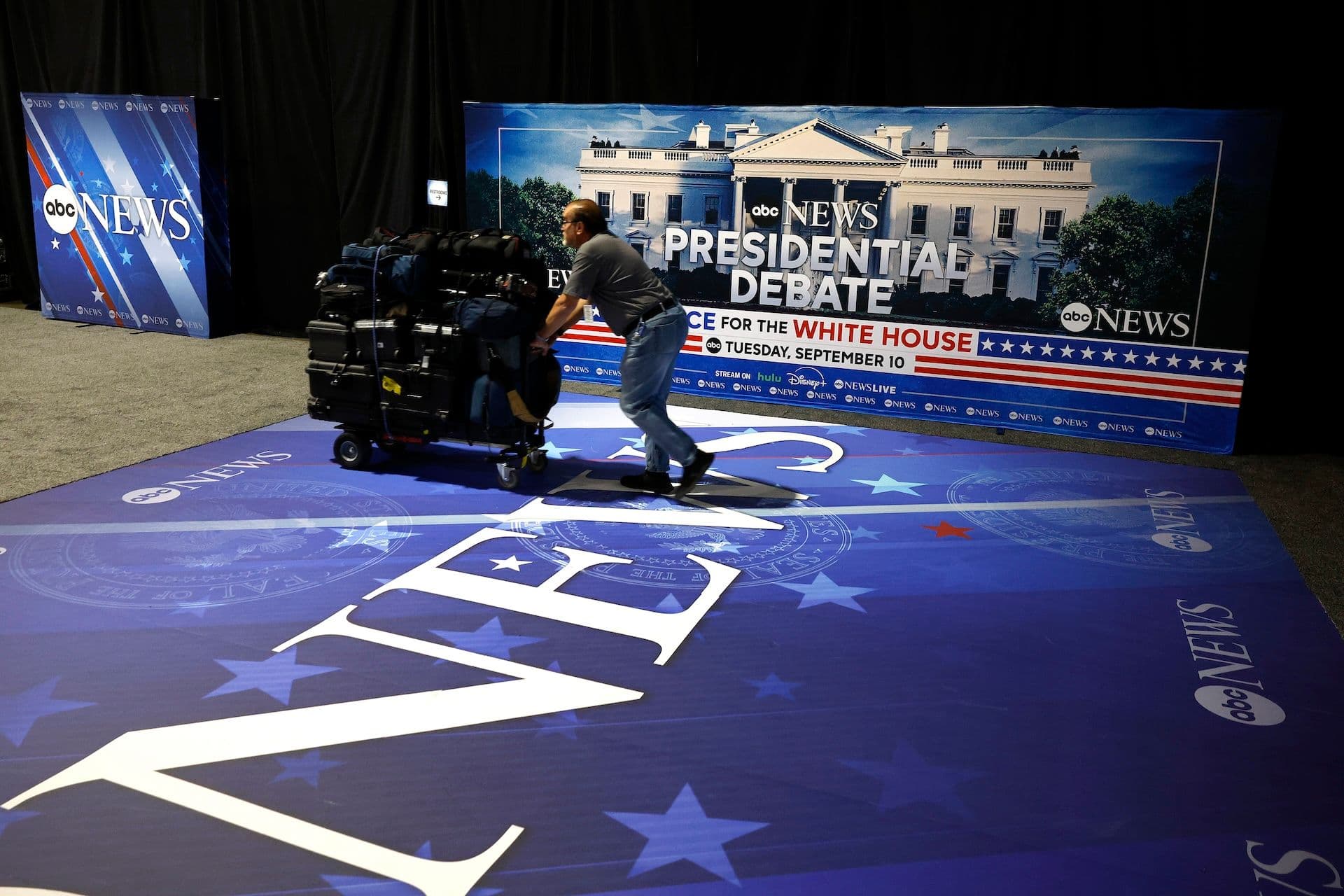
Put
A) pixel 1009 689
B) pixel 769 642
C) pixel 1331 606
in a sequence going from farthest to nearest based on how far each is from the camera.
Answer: pixel 1331 606
pixel 769 642
pixel 1009 689

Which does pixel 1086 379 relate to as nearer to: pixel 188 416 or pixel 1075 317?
pixel 1075 317

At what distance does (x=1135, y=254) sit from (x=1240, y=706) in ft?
10.9

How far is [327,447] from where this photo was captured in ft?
19.1

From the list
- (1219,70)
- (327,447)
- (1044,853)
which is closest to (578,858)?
(1044,853)

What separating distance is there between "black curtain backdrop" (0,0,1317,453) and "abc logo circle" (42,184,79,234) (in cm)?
118

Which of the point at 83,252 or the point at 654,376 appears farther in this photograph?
the point at 83,252

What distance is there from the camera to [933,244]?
6.31 meters

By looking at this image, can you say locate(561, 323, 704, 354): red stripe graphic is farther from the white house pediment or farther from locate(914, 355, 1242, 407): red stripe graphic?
locate(914, 355, 1242, 407): red stripe graphic

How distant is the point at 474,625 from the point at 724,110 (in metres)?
4.08

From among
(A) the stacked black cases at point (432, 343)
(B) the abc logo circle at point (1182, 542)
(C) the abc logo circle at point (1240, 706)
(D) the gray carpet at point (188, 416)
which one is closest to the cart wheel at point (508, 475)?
(A) the stacked black cases at point (432, 343)

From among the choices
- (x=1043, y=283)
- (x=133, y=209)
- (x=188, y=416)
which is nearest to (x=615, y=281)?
(x=1043, y=283)

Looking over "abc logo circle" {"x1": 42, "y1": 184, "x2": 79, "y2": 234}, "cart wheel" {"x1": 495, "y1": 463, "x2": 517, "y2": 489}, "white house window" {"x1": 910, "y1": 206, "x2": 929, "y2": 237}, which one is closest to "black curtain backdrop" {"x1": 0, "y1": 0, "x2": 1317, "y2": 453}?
"white house window" {"x1": 910, "y1": 206, "x2": 929, "y2": 237}

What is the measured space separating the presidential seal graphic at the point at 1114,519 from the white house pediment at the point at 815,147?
83.4 inches

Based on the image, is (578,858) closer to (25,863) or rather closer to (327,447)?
(25,863)
